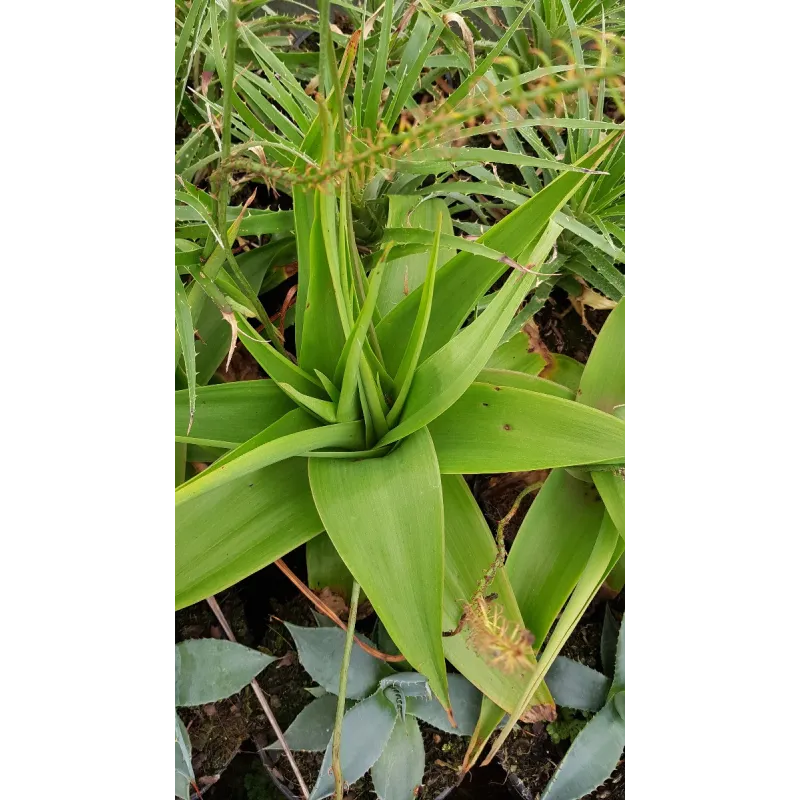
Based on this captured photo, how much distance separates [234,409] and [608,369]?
320mm

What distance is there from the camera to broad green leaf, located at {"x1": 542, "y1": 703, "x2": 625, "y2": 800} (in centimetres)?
51

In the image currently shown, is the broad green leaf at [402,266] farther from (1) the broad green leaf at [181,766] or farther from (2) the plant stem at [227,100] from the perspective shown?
(1) the broad green leaf at [181,766]

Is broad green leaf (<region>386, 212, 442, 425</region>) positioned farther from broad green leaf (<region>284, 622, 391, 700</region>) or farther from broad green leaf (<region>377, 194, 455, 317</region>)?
broad green leaf (<region>284, 622, 391, 700</region>)

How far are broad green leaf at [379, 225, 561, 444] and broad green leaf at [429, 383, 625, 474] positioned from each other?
4 cm

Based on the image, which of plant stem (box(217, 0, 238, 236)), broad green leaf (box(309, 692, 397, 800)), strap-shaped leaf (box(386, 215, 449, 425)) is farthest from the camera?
broad green leaf (box(309, 692, 397, 800))

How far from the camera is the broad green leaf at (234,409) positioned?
0.48 meters

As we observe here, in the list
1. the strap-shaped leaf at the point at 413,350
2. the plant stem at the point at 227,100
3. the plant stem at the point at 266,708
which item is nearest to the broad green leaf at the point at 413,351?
the strap-shaped leaf at the point at 413,350

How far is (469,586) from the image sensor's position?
1.64ft

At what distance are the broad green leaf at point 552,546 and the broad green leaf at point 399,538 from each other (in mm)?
143

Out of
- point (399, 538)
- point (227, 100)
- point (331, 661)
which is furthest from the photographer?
point (331, 661)

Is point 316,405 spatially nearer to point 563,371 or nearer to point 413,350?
point 413,350

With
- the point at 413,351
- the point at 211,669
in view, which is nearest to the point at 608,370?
the point at 413,351

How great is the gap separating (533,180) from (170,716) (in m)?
0.55

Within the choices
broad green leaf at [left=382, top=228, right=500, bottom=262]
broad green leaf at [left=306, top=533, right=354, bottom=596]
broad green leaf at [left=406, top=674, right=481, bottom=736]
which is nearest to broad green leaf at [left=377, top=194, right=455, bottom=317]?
broad green leaf at [left=382, top=228, right=500, bottom=262]
